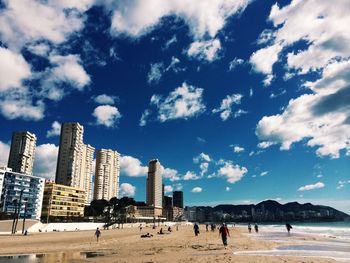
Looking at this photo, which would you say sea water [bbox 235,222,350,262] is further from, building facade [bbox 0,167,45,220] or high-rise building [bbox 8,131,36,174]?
high-rise building [bbox 8,131,36,174]

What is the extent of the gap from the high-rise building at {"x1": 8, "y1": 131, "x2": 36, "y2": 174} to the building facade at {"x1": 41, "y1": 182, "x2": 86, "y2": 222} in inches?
1438

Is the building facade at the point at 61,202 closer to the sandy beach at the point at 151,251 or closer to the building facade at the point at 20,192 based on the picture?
the building facade at the point at 20,192

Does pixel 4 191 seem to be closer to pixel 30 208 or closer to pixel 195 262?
pixel 30 208

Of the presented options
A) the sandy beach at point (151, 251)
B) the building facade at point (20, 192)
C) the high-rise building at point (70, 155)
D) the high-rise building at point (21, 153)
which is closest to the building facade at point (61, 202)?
the building facade at point (20, 192)

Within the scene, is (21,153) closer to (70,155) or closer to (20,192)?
(70,155)

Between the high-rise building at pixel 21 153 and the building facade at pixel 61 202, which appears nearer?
the building facade at pixel 61 202

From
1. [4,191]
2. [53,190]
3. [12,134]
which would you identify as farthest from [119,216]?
[12,134]

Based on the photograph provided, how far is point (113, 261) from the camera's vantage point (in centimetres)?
2066

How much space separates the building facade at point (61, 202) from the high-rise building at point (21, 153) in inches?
1438

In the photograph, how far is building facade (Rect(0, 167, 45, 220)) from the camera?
420 feet

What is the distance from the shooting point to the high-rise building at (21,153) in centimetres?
17938

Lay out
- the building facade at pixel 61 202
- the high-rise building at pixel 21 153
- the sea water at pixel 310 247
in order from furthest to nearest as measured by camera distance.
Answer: the high-rise building at pixel 21 153 < the building facade at pixel 61 202 < the sea water at pixel 310 247

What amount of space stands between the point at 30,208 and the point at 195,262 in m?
137

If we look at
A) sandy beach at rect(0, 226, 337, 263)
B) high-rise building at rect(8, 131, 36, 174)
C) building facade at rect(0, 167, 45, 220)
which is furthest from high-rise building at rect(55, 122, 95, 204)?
sandy beach at rect(0, 226, 337, 263)
